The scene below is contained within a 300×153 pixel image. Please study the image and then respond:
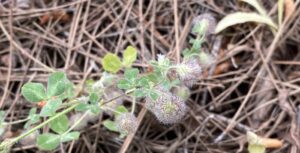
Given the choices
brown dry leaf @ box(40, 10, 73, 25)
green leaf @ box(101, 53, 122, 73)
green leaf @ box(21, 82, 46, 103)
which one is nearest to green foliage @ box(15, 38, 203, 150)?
green leaf @ box(21, 82, 46, 103)

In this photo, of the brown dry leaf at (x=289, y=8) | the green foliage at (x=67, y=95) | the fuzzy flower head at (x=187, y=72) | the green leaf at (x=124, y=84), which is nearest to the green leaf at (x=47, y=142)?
the green foliage at (x=67, y=95)

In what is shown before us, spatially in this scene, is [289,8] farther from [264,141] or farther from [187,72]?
[187,72]

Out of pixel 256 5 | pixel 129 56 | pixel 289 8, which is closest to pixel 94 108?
pixel 129 56

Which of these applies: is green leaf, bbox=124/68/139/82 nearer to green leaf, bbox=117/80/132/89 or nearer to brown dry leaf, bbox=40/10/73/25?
green leaf, bbox=117/80/132/89

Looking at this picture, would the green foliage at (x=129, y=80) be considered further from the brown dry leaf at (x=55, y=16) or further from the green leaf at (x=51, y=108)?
the brown dry leaf at (x=55, y=16)

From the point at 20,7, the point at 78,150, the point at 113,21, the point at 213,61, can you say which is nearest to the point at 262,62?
the point at 213,61

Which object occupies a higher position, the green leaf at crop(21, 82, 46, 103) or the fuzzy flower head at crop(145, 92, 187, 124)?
the green leaf at crop(21, 82, 46, 103)

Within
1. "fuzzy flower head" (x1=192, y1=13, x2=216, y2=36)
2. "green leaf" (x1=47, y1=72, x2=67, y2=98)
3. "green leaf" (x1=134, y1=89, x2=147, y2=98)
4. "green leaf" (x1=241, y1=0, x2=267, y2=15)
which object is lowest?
"green leaf" (x1=134, y1=89, x2=147, y2=98)

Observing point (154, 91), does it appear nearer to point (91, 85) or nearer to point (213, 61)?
point (91, 85)
